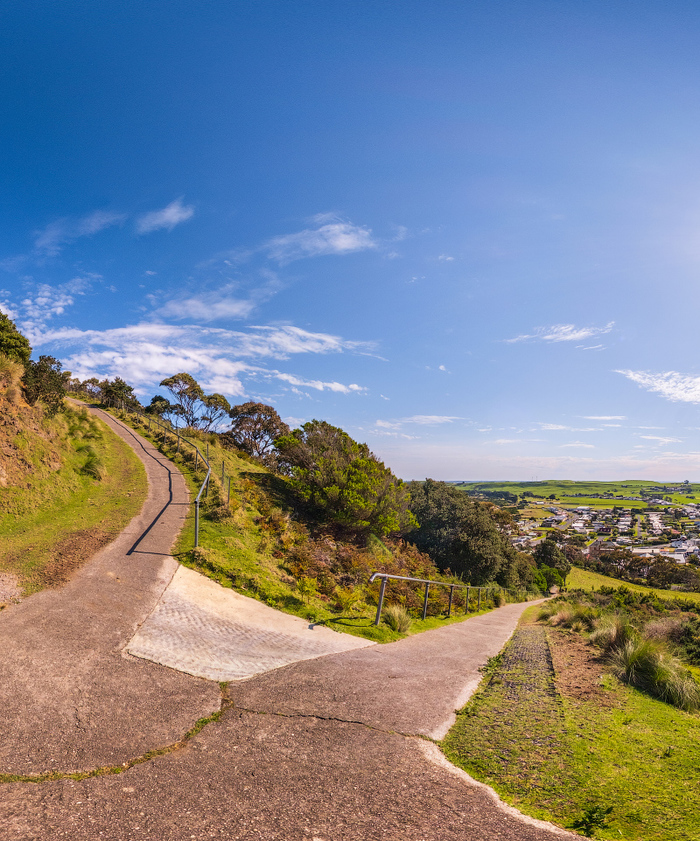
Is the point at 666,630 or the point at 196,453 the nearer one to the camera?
the point at 666,630

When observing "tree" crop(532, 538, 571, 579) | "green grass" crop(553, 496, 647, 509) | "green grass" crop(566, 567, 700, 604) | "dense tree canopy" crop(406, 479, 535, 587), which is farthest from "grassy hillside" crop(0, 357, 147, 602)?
"green grass" crop(553, 496, 647, 509)

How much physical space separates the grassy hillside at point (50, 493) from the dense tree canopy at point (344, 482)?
23.4 feet

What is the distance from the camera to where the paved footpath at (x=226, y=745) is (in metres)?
2.42

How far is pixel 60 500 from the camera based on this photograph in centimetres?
1278

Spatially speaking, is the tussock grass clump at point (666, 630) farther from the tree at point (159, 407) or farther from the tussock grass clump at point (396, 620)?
the tree at point (159, 407)

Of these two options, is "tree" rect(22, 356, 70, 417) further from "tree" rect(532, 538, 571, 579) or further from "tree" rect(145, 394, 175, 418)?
"tree" rect(532, 538, 571, 579)

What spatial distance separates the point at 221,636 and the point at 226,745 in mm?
3576

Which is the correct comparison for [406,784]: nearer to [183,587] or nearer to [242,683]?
[242,683]

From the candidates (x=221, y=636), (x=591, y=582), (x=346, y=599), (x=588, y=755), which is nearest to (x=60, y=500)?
(x=221, y=636)

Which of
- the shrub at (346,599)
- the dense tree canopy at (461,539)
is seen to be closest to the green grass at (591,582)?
the dense tree canopy at (461,539)

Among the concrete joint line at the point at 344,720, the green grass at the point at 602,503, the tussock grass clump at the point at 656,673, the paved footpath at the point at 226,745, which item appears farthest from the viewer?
the green grass at the point at 602,503

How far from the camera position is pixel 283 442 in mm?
19797

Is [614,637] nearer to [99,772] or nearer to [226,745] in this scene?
[226,745]

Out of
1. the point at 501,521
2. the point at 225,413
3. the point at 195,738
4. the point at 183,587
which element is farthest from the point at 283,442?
the point at 501,521
